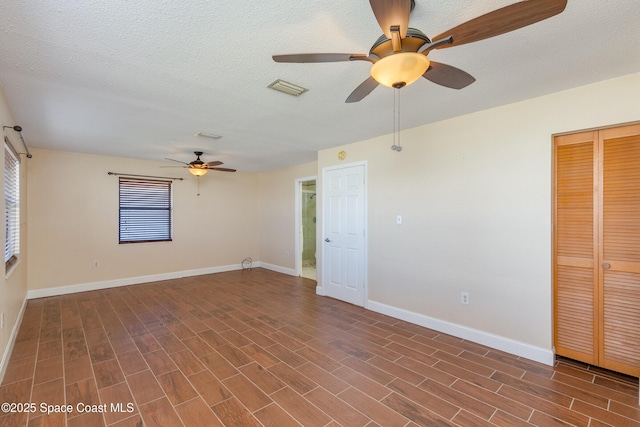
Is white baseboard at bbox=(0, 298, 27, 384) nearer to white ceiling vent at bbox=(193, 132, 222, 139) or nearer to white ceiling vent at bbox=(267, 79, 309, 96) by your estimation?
white ceiling vent at bbox=(193, 132, 222, 139)

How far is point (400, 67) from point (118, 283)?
599 centimetres

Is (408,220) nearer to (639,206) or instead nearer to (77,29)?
(639,206)

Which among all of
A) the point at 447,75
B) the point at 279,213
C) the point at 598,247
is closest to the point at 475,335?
the point at 598,247

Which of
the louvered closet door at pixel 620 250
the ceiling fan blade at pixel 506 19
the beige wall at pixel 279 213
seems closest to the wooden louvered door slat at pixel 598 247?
the louvered closet door at pixel 620 250

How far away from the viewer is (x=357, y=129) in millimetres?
3561

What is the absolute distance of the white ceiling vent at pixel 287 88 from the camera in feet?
Answer: 7.56

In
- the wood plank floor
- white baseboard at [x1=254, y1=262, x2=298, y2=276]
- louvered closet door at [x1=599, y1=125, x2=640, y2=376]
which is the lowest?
the wood plank floor

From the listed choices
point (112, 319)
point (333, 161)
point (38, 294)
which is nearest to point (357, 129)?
point (333, 161)

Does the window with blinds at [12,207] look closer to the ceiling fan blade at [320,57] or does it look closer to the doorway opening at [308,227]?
the ceiling fan blade at [320,57]

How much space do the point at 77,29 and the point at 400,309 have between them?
12.8 ft

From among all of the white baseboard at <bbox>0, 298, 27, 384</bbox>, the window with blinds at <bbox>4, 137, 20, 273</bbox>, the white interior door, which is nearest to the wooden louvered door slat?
the white interior door

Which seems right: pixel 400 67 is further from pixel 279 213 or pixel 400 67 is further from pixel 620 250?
pixel 279 213

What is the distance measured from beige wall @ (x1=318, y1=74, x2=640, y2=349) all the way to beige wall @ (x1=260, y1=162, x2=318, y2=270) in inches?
105

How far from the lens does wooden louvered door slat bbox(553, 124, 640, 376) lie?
229cm
